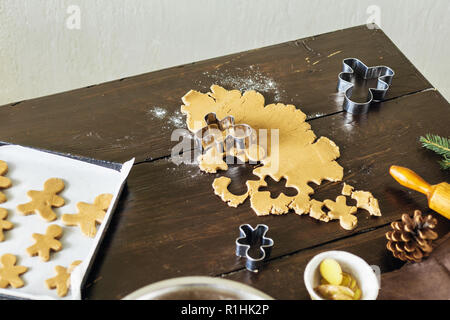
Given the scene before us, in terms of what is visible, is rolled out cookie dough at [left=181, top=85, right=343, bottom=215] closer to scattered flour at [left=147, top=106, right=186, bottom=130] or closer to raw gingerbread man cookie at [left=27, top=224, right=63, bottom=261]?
scattered flour at [left=147, top=106, right=186, bottom=130]

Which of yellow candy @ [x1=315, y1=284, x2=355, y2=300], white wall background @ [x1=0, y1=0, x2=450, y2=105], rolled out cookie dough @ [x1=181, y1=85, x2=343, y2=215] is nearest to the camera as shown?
yellow candy @ [x1=315, y1=284, x2=355, y2=300]

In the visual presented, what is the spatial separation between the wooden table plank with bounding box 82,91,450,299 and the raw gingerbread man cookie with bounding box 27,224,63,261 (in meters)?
0.10

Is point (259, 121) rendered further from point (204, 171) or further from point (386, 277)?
point (386, 277)

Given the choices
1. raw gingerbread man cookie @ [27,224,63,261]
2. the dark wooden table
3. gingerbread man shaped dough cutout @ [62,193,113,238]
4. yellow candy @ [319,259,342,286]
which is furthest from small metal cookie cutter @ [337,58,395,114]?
raw gingerbread man cookie @ [27,224,63,261]

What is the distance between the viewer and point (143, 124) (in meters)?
1.23

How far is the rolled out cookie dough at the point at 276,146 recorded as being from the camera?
107 centimetres

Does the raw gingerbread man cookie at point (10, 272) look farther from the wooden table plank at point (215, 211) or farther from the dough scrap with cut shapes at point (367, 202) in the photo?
the dough scrap with cut shapes at point (367, 202)

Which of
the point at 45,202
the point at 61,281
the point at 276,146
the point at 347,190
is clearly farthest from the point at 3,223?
the point at 347,190

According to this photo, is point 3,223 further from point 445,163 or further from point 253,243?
point 445,163

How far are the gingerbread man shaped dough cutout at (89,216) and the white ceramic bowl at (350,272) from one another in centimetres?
43

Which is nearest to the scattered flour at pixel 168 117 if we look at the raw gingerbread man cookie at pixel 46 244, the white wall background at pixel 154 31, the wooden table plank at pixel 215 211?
the wooden table plank at pixel 215 211

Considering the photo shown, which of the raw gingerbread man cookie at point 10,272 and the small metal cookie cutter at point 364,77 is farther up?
the small metal cookie cutter at point 364,77

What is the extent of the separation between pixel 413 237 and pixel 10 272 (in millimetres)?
755

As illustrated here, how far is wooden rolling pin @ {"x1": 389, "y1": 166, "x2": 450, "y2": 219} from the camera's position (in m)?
1.01
